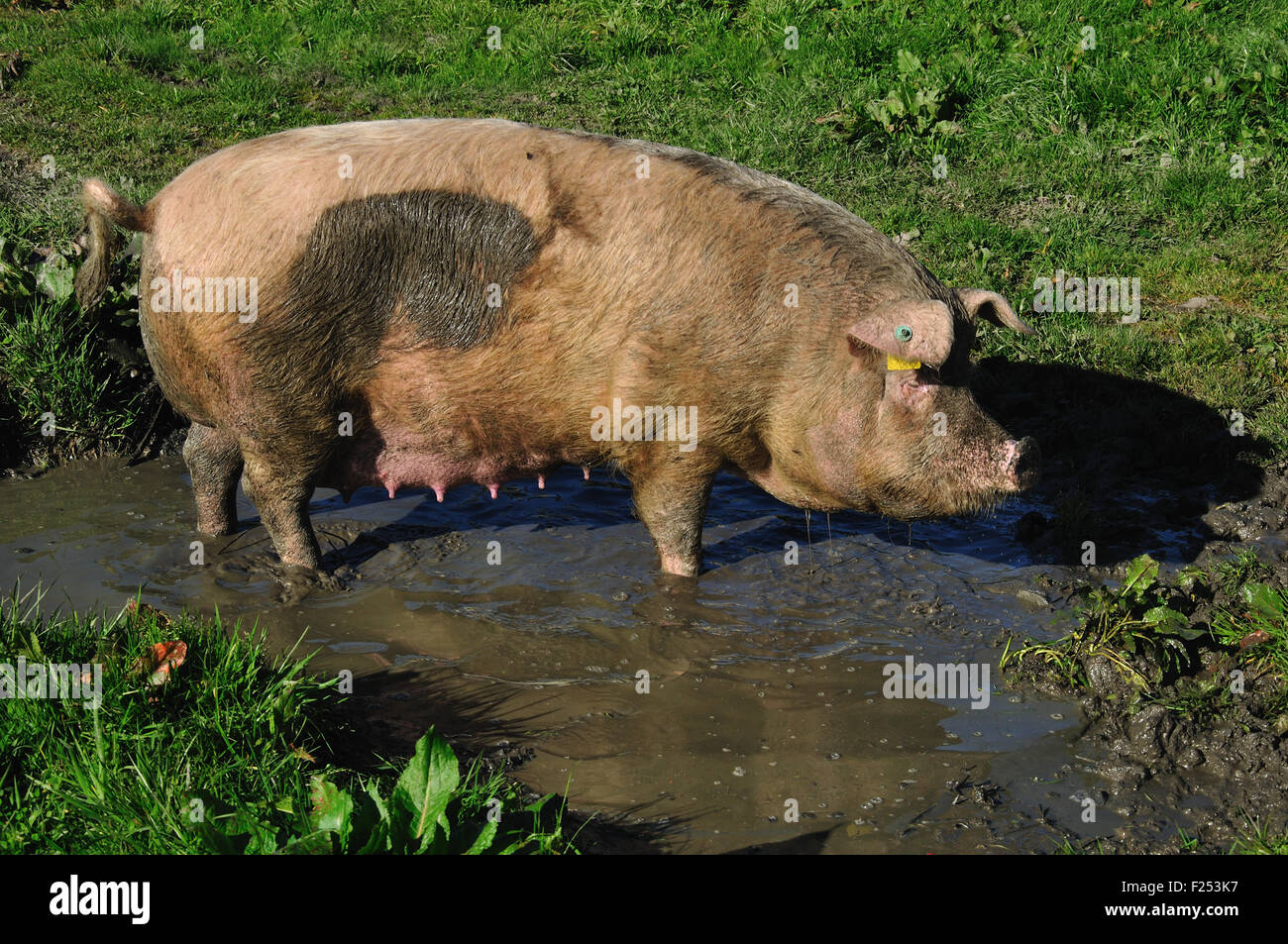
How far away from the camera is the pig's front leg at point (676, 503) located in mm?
5023

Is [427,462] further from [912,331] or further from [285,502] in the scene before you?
[912,331]

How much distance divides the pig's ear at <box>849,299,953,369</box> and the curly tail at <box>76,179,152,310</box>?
2.74 metres

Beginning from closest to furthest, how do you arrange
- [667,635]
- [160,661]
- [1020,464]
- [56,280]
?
1. [160,661]
2. [1020,464]
3. [667,635]
4. [56,280]

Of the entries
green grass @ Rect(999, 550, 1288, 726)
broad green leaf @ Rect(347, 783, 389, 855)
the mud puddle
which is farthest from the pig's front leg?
broad green leaf @ Rect(347, 783, 389, 855)

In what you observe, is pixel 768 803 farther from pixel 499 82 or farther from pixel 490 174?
pixel 499 82

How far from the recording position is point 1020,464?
4.71m

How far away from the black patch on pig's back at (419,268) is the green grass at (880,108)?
2.15 metres

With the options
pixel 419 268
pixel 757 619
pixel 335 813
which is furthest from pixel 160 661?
pixel 757 619

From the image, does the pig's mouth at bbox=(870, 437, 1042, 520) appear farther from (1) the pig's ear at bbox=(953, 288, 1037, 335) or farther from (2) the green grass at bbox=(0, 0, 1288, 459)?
(2) the green grass at bbox=(0, 0, 1288, 459)

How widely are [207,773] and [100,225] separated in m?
2.58

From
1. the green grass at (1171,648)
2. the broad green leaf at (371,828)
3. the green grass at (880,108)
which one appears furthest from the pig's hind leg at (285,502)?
the green grass at (1171,648)

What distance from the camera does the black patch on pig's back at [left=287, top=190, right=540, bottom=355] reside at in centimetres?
464

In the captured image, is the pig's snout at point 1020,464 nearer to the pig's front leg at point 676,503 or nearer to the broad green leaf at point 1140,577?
the broad green leaf at point 1140,577

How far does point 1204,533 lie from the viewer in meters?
5.60
